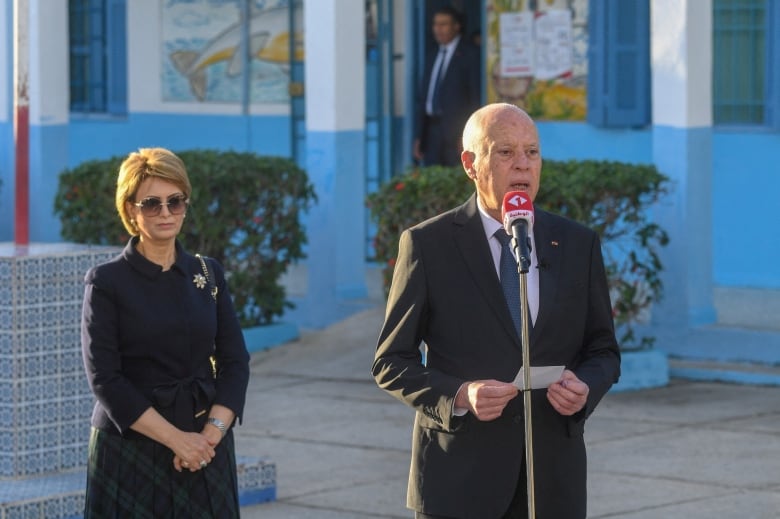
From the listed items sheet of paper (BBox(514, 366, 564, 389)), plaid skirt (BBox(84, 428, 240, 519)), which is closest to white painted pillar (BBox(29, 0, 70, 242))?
plaid skirt (BBox(84, 428, 240, 519))

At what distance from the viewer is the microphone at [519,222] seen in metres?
4.20

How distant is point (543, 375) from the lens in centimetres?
444

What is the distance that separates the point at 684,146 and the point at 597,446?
268 centimetres

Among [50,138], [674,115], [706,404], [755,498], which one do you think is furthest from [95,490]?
[50,138]

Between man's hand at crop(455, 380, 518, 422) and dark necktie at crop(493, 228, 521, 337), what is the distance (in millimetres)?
230

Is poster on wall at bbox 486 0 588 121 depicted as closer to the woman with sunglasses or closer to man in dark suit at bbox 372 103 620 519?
the woman with sunglasses

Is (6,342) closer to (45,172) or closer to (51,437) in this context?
(51,437)

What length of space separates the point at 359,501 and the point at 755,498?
1806 mm

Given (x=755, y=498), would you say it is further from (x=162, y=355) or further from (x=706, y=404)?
(x=162, y=355)

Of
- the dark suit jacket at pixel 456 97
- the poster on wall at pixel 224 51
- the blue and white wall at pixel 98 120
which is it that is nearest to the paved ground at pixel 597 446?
the dark suit jacket at pixel 456 97

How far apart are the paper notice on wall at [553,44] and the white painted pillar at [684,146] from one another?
228 cm

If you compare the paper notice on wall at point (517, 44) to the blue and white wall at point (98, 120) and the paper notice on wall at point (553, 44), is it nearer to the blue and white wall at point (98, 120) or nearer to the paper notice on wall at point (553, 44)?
the paper notice on wall at point (553, 44)

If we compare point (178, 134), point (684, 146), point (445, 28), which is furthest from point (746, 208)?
point (178, 134)

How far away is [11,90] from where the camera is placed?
1548 cm
